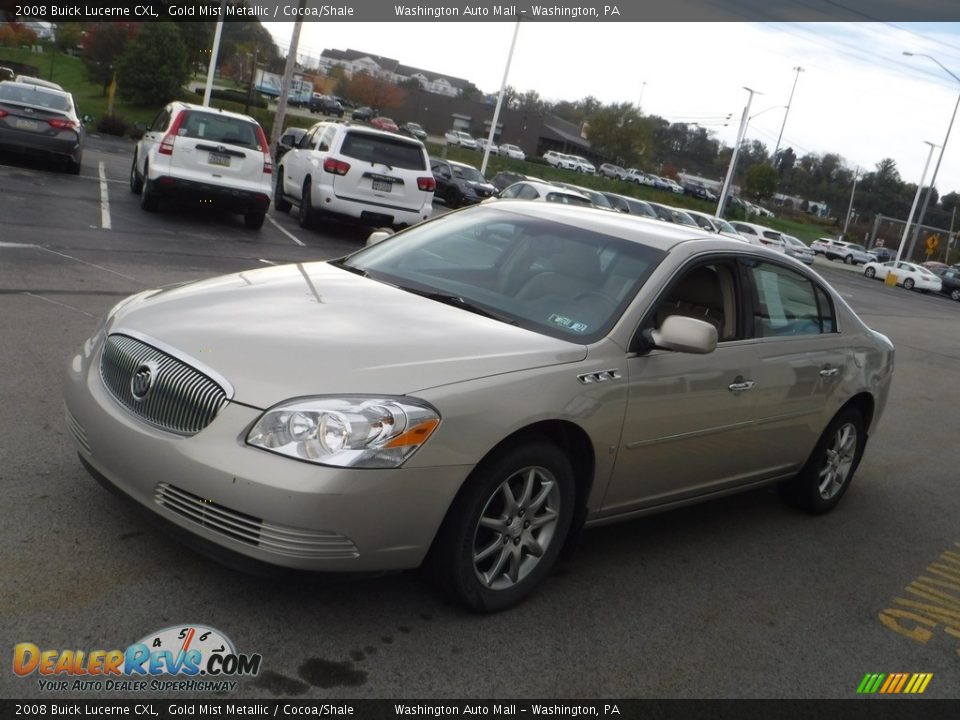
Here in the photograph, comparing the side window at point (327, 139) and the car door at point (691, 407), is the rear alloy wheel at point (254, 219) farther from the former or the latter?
the car door at point (691, 407)

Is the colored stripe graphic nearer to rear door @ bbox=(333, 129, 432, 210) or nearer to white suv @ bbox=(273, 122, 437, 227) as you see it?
white suv @ bbox=(273, 122, 437, 227)

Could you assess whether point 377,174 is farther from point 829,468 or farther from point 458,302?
point 458,302

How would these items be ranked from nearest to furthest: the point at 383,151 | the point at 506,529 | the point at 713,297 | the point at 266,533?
the point at 266,533, the point at 506,529, the point at 713,297, the point at 383,151

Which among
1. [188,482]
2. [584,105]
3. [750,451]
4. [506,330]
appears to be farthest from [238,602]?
[584,105]

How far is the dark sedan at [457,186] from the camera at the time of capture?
3197 centimetres

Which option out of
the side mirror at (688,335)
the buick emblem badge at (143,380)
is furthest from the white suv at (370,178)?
the buick emblem badge at (143,380)

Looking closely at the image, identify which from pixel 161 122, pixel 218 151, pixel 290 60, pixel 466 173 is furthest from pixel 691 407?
pixel 290 60

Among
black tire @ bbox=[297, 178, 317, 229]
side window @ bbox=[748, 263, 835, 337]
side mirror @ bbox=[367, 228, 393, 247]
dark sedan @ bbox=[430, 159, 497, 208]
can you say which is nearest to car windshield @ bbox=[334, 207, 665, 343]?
side mirror @ bbox=[367, 228, 393, 247]

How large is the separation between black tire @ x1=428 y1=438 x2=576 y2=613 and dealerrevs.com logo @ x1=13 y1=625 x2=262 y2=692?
79 centimetres

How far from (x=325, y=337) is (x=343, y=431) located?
558 mm

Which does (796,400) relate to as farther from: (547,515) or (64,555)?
(64,555)

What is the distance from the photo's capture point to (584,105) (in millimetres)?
155375

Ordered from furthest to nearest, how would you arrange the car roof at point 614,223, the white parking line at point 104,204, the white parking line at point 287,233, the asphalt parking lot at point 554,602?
the white parking line at point 287,233, the white parking line at point 104,204, the car roof at point 614,223, the asphalt parking lot at point 554,602

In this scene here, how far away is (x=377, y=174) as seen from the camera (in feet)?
53.1
